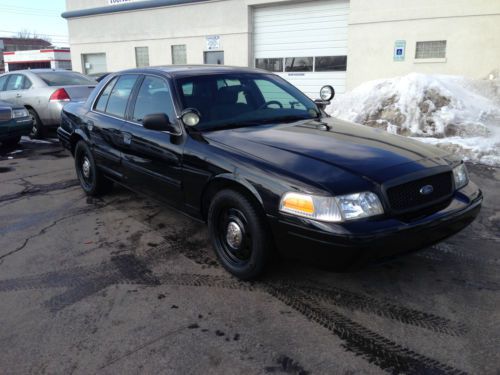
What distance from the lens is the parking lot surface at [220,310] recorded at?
8.30 feet

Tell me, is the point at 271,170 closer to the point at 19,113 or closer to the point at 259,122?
the point at 259,122

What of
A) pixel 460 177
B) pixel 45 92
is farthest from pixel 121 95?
pixel 45 92

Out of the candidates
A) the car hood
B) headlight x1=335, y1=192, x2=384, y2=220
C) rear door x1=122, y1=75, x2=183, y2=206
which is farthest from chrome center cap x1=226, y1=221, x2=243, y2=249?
headlight x1=335, y1=192, x2=384, y2=220

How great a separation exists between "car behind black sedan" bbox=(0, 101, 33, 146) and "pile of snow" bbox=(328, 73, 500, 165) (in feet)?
22.0

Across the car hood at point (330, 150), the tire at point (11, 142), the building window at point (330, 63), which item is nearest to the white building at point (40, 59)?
the building window at point (330, 63)

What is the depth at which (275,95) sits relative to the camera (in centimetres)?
450

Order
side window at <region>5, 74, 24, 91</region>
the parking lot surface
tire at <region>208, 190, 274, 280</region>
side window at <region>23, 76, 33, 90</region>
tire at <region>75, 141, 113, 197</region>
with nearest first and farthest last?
the parking lot surface → tire at <region>208, 190, 274, 280</region> → tire at <region>75, 141, 113, 197</region> → side window at <region>23, 76, 33, 90</region> → side window at <region>5, 74, 24, 91</region>

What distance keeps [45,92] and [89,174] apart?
4.95 meters

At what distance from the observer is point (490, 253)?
383 centimetres

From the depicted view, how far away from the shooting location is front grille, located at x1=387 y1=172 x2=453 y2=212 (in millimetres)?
2863

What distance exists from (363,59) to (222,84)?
1040 centimetres

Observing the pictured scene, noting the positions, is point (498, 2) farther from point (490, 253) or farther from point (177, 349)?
point (177, 349)

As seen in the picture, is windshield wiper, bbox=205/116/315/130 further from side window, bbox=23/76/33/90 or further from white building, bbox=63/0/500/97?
→ white building, bbox=63/0/500/97

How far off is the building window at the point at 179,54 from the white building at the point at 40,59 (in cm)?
2375
